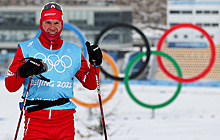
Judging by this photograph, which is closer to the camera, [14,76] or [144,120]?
[14,76]

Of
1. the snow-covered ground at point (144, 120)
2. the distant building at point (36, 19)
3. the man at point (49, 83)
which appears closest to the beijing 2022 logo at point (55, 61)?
the man at point (49, 83)

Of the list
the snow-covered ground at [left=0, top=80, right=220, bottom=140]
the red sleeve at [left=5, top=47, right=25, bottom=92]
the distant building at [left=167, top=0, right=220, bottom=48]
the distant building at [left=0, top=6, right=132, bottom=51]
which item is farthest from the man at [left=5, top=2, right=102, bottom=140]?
the distant building at [left=0, top=6, right=132, bottom=51]

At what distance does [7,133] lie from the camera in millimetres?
5996

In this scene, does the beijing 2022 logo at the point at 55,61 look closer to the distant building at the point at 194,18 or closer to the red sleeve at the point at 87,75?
the red sleeve at the point at 87,75

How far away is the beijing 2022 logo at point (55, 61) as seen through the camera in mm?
2408

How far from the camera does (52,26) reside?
8.25 ft

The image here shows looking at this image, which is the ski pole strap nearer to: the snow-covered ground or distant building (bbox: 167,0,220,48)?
the snow-covered ground

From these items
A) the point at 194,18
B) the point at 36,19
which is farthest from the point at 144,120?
the point at 36,19

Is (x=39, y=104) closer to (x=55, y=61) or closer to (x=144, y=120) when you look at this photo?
(x=55, y=61)

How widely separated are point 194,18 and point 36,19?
6.63 meters

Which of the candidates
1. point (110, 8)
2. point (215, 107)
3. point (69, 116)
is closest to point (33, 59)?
point (69, 116)

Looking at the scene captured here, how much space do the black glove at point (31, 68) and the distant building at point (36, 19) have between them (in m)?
10.5

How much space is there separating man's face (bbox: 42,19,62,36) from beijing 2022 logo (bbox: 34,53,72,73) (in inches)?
7.5

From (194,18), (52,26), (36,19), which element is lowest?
(52,26)
